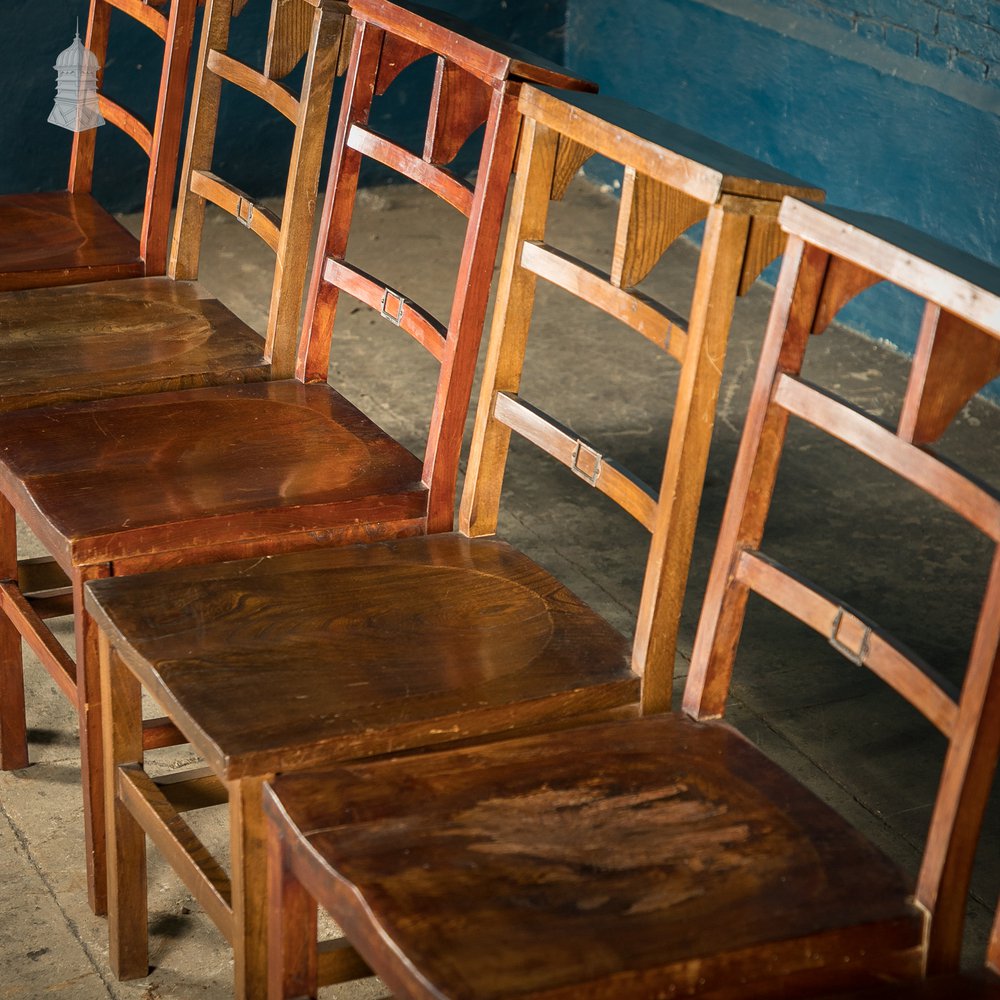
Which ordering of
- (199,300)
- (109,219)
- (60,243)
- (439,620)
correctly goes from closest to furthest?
(439,620) → (199,300) → (60,243) → (109,219)

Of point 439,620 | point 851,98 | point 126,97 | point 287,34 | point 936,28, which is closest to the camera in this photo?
point 439,620

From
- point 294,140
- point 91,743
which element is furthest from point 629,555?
point 91,743

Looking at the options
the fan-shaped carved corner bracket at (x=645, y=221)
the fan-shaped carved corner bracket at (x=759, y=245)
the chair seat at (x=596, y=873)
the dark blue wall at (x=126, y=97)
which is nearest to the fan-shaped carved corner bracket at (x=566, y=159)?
the fan-shaped carved corner bracket at (x=645, y=221)

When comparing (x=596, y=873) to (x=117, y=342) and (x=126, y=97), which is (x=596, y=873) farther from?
(x=126, y=97)

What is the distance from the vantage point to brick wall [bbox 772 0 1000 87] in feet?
11.8

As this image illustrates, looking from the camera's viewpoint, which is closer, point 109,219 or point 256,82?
point 256,82

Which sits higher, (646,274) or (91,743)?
(646,274)

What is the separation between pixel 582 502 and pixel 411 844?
1859mm

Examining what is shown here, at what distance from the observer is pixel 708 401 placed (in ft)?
4.74

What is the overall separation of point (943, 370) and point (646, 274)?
33 centimetres

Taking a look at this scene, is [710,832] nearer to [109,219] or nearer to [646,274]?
[646,274]

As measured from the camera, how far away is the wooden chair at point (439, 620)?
4.56 feet

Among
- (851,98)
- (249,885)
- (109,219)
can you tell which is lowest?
(249,885)

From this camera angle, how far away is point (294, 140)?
7.19 ft
